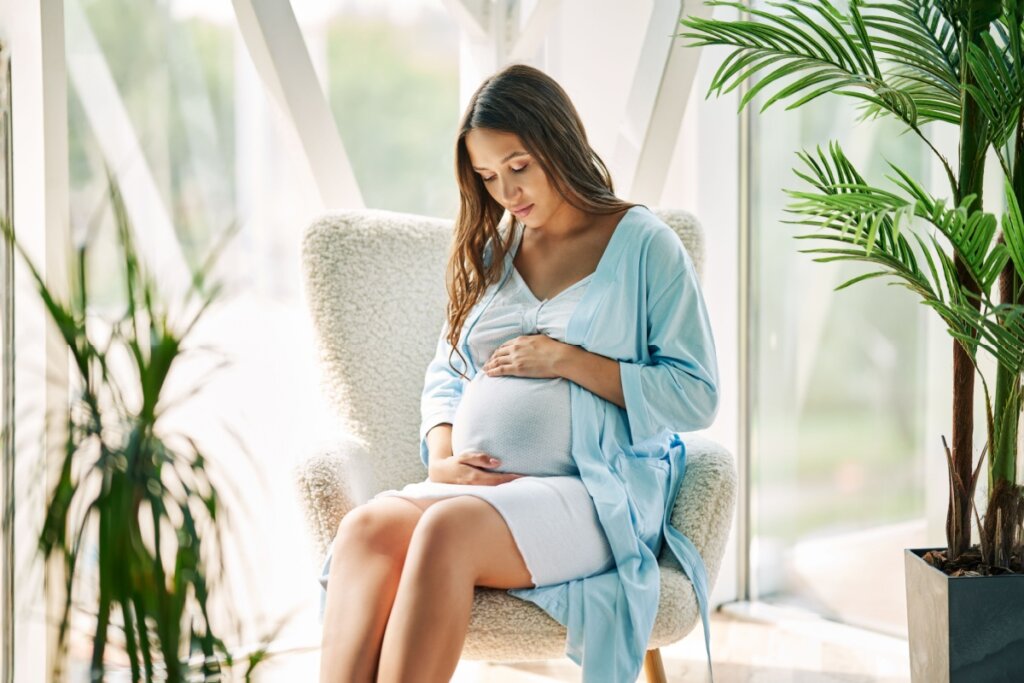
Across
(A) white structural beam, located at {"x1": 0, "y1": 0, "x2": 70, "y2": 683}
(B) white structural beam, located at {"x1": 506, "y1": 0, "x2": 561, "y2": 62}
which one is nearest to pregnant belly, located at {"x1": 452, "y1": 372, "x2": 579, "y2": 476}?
(A) white structural beam, located at {"x1": 0, "y1": 0, "x2": 70, "y2": 683}

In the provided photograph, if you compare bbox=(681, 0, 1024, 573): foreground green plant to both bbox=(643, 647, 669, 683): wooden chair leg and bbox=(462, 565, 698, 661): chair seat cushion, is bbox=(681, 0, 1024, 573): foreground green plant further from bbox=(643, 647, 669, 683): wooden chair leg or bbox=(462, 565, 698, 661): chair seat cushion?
bbox=(462, 565, 698, 661): chair seat cushion

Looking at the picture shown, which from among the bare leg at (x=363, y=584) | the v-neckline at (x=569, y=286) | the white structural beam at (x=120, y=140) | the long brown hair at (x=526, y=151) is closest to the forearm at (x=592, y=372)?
the v-neckline at (x=569, y=286)

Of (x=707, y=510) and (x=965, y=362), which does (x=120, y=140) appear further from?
(x=965, y=362)

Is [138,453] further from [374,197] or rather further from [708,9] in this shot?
[374,197]

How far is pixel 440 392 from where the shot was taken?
6.18 feet

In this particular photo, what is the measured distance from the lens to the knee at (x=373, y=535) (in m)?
1.48

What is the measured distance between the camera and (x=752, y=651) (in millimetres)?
2414

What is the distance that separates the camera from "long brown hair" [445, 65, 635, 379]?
5.79 feet

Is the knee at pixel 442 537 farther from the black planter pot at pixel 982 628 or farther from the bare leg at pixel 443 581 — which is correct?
the black planter pot at pixel 982 628

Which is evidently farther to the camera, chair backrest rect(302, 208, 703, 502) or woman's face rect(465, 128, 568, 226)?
chair backrest rect(302, 208, 703, 502)

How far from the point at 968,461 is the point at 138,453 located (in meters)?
1.37

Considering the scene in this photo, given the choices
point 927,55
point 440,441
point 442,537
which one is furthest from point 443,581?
point 927,55

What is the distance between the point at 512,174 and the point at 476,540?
0.69 metres

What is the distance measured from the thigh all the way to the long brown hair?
1.47 feet
